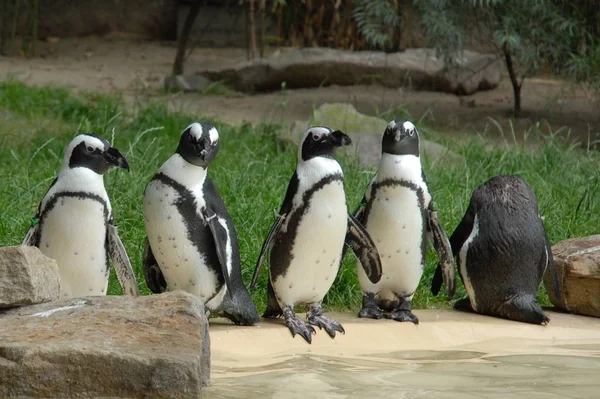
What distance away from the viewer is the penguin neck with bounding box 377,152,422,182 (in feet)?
15.1

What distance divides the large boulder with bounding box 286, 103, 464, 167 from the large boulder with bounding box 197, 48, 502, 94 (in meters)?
2.53

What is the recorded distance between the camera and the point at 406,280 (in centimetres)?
474

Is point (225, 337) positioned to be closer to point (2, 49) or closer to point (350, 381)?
point (350, 381)

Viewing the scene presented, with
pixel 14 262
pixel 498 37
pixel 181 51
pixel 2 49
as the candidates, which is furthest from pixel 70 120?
pixel 14 262

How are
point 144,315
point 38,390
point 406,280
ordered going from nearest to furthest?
point 38,390 → point 144,315 → point 406,280

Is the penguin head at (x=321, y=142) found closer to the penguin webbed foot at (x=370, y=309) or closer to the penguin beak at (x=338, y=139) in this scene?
the penguin beak at (x=338, y=139)

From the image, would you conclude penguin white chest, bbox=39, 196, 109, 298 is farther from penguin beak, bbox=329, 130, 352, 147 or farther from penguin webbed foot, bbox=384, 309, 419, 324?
penguin webbed foot, bbox=384, 309, 419, 324

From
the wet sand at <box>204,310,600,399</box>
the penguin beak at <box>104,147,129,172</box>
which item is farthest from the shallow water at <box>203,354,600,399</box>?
the penguin beak at <box>104,147,129,172</box>

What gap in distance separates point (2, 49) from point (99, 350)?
395 inches

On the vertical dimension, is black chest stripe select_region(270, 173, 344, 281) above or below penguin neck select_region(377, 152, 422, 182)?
below

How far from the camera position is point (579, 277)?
501 centimetres

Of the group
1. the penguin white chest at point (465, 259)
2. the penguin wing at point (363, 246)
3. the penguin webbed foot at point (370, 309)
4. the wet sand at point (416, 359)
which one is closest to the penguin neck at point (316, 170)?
the penguin wing at point (363, 246)

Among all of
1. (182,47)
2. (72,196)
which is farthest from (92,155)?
(182,47)

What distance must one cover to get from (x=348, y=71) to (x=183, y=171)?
7.36m
